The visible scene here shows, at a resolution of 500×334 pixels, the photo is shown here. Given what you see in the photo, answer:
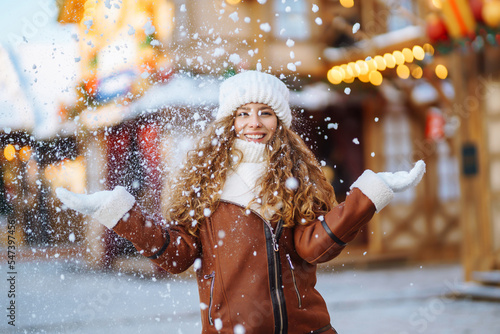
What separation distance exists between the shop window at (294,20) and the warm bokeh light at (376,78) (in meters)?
1.15

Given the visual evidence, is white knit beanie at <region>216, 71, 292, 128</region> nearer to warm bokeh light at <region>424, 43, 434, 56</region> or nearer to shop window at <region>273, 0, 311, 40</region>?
warm bokeh light at <region>424, 43, 434, 56</region>

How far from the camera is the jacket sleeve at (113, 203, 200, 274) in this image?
189cm

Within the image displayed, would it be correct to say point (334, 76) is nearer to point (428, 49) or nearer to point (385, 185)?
point (428, 49)

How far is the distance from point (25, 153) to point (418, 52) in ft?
18.2

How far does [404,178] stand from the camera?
1.81 meters

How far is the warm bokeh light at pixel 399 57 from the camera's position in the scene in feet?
24.9

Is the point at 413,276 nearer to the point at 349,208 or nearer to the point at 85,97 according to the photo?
the point at 85,97

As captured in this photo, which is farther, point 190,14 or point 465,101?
point 465,101

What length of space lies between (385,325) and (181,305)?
2.02 m

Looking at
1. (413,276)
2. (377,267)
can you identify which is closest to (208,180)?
(413,276)

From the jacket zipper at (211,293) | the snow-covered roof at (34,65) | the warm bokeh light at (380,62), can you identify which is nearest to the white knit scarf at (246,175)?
the jacket zipper at (211,293)

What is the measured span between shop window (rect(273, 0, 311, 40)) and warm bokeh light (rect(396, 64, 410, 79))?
141 cm

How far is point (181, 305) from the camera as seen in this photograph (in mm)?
5891

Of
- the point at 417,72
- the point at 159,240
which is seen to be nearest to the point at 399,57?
the point at 417,72
